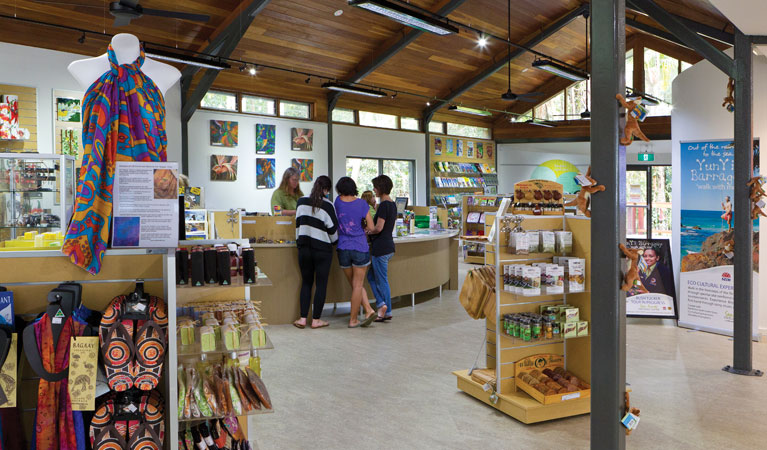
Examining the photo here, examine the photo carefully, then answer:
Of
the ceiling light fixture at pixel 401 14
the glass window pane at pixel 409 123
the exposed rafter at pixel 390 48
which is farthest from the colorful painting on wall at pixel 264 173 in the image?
the ceiling light fixture at pixel 401 14

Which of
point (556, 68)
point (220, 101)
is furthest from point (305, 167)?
point (556, 68)

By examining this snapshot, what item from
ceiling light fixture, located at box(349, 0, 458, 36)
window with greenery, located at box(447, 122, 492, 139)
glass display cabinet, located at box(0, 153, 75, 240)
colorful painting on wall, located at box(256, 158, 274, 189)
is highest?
ceiling light fixture, located at box(349, 0, 458, 36)

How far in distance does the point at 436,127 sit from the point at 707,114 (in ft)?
34.5

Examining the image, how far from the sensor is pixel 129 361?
7.23ft

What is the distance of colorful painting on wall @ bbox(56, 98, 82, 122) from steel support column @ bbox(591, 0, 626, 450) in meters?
8.11

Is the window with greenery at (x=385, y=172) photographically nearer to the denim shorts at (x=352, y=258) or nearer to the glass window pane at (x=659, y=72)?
the glass window pane at (x=659, y=72)

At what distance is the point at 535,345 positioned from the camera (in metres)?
4.02

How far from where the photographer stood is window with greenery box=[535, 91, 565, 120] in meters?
17.0

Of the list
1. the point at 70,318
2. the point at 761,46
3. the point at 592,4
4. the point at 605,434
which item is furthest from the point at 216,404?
the point at 761,46

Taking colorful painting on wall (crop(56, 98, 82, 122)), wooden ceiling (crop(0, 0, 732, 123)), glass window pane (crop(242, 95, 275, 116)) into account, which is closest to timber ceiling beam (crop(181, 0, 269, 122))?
wooden ceiling (crop(0, 0, 732, 123))

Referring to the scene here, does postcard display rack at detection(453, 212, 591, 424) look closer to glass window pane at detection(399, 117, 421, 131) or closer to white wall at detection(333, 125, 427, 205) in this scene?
white wall at detection(333, 125, 427, 205)

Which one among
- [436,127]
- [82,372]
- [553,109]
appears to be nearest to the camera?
[82,372]

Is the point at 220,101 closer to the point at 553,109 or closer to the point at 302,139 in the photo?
the point at 302,139

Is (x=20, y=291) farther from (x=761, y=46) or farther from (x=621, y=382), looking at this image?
(x=761, y=46)
